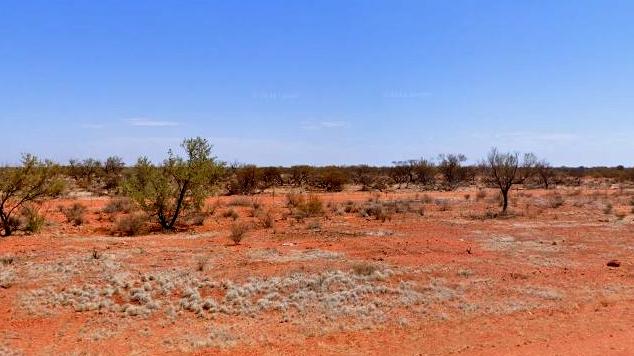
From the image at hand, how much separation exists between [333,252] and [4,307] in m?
8.36

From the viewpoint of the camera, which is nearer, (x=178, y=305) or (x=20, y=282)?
(x=178, y=305)

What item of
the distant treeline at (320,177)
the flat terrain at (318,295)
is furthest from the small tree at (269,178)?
the flat terrain at (318,295)

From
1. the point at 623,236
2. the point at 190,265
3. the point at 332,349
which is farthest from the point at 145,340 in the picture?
the point at 623,236

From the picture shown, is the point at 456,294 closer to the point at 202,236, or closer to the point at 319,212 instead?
the point at 202,236

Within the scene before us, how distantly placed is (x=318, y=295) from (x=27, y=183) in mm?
14437

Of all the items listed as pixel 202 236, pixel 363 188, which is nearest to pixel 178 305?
pixel 202 236

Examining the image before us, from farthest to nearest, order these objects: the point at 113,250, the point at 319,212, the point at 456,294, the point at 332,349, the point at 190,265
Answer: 1. the point at 319,212
2. the point at 113,250
3. the point at 190,265
4. the point at 456,294
5. the point at 332,349

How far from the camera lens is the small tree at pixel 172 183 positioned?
2205 centimetres

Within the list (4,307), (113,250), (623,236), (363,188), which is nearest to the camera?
(4,307)

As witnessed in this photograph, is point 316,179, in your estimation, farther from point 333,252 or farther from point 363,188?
point 333,252

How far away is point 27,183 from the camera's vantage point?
2028 cm

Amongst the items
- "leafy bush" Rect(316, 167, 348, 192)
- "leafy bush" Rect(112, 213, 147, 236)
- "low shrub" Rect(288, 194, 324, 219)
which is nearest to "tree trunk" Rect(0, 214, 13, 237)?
"leafy bush" Rect(112, 213, 147, 236)

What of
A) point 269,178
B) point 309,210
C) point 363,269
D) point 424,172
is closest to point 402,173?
point 424,172

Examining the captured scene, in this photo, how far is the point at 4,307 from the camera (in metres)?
10.3
